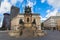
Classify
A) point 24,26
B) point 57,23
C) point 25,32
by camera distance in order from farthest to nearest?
point 57,23, point 24,26, point 25,32

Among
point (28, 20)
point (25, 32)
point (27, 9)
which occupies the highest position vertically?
point (27, 9)

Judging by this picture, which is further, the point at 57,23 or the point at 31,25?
the point at 57,23

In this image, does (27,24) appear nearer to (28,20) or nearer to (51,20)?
(28,20)

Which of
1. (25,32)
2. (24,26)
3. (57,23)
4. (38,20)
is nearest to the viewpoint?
(25,32)

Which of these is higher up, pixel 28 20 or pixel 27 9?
pixel 27 9

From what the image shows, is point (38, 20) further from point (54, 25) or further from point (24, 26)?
point (24, 26)

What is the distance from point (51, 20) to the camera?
186875 mm

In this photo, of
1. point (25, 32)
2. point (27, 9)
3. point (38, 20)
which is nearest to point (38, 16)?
point (38, 20)

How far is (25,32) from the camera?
247 ft

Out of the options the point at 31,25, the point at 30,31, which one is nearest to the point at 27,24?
the point at 31,25

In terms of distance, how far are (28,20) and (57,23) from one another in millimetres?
103704

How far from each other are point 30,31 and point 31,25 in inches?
310

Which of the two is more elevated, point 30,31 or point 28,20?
point 28,20

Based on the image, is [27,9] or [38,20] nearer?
[27,9]
